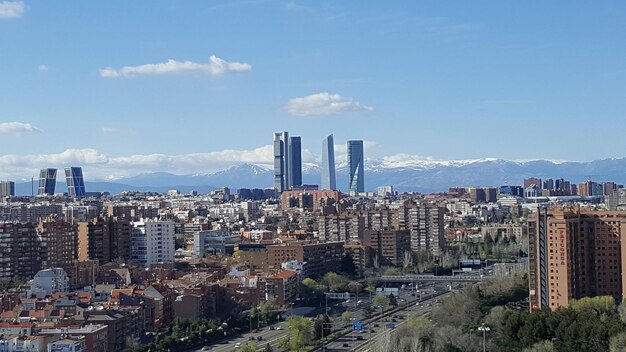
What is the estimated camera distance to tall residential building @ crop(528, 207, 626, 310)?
19875mm

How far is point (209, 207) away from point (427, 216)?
28.8 metres

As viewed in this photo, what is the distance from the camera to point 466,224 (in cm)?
4881

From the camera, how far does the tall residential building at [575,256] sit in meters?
19.9

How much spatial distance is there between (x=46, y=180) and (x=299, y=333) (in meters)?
61.9

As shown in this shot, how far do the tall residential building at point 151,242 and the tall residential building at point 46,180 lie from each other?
152 ft

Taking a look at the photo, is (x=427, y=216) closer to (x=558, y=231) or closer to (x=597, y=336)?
(x=558, y=231)

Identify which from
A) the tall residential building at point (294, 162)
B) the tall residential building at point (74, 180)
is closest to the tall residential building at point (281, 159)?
the tall residential building at point (294, 162)

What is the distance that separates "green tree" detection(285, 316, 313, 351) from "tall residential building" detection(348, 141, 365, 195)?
88.4 meters

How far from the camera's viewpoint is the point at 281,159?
9744 centimetres

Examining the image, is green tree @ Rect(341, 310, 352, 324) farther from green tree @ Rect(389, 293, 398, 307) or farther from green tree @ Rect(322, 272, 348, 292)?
green tree @ Rect(322, 272, 348, 292)

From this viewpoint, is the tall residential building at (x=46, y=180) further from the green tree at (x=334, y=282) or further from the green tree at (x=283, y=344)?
the green tree at (x=283, y=344)

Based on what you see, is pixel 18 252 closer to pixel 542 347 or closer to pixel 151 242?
pixel 151 242

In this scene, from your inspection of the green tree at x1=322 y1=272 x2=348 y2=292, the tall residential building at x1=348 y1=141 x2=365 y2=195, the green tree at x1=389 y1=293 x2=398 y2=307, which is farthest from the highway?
the tall residential building at x1=348 y1=141 x2=365 y2=195

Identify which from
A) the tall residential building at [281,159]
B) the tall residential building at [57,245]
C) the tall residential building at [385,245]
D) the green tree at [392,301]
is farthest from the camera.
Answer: the tall residential building at [281,159]
